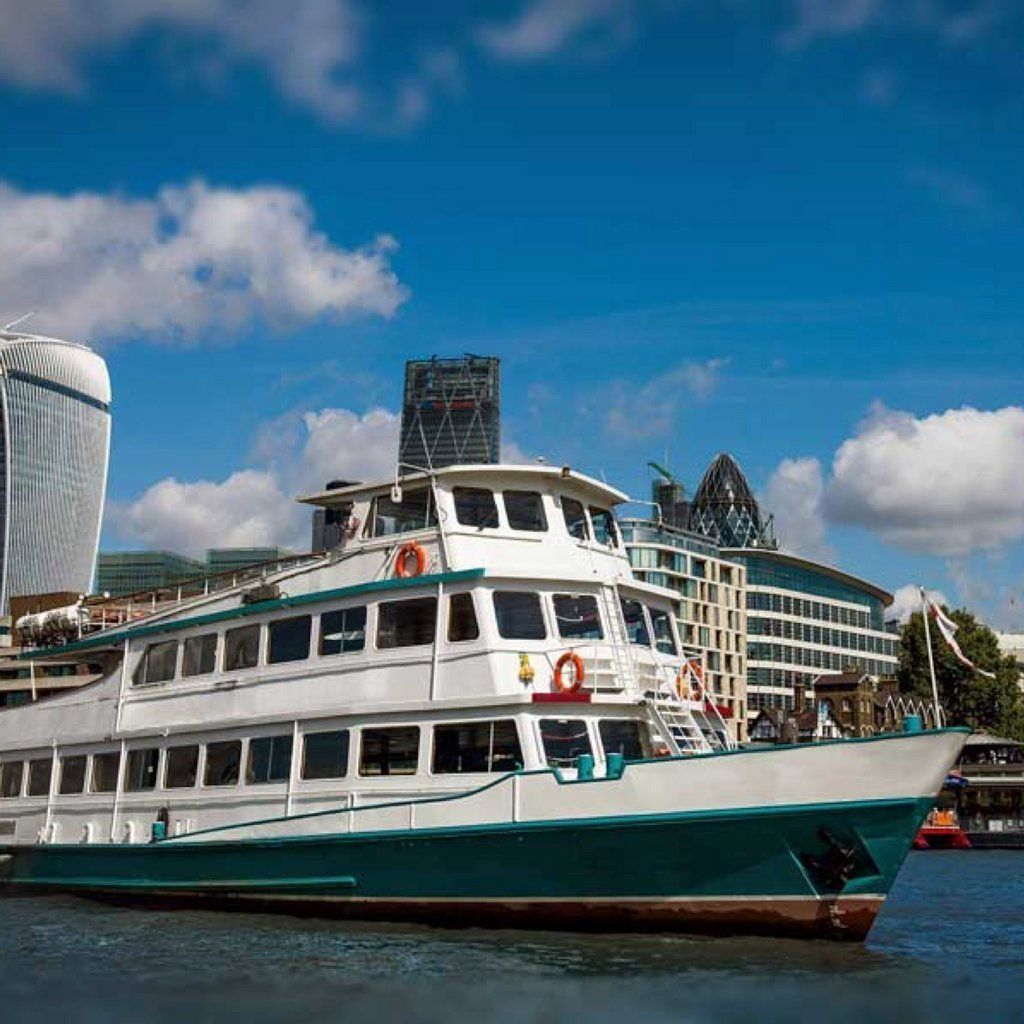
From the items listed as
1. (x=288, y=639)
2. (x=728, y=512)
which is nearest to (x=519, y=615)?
(x=288, y=639)

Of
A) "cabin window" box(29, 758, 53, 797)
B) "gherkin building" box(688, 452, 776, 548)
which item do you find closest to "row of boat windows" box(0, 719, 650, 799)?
"cabin window" box(29, 758, 53, 797)

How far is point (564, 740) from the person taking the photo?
19266 millimetres

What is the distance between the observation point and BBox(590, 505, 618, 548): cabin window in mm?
22250

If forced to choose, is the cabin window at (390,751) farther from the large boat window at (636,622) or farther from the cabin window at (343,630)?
the large boat window at (636,622)

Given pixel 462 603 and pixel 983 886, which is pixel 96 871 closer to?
pixel 462 603

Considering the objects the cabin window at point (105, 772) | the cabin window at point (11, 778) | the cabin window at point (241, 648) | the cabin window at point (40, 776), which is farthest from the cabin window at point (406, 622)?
the cabin window at point (11, 778)

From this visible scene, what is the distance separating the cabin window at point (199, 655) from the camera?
2284 cm

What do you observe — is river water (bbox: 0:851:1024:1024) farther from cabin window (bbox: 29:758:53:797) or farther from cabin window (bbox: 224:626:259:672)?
cabin window (bbox: 29:758:53:797)

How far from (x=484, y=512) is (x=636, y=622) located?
126 inches

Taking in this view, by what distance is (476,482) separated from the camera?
20.9 meters

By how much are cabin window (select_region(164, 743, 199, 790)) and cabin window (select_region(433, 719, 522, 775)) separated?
520 centimetres

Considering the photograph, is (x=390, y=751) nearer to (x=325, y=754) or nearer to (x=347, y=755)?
(x=347, y=755)

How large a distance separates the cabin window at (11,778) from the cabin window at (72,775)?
138 centimetres

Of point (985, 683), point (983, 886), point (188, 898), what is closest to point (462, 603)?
point (188, 898)
